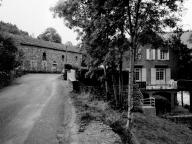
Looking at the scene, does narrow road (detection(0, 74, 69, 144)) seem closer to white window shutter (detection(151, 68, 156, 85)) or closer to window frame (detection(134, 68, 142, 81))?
window frame (detection(134, 68, 142, 81))

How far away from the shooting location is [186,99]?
3966 centimetres

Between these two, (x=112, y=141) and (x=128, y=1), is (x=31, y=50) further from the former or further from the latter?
(x=112, y=141)

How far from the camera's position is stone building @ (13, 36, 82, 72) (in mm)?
42500

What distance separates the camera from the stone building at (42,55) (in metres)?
42.5

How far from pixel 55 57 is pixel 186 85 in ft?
100.0

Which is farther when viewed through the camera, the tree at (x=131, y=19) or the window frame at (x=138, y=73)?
the window frame at (x=138, y=73)

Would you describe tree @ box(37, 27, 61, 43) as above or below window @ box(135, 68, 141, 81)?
above

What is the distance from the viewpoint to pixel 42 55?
151 feet

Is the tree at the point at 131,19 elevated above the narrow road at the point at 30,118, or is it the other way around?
the tree at the point at 131,19

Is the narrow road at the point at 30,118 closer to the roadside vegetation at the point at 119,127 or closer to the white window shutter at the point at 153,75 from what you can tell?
the roadside vegetation at the point at 119,127

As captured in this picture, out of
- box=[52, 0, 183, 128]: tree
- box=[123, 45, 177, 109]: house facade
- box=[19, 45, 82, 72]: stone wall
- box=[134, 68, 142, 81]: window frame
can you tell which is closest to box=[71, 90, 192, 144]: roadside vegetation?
box=[52, 0, 183, 128]: tree

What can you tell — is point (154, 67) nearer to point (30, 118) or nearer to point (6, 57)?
point (6, 57)

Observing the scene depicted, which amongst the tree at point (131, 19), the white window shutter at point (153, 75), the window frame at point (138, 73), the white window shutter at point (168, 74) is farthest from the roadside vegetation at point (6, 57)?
the white window shutter at point (168, 74)

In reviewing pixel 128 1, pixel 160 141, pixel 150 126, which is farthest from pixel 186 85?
pixel 128 1
